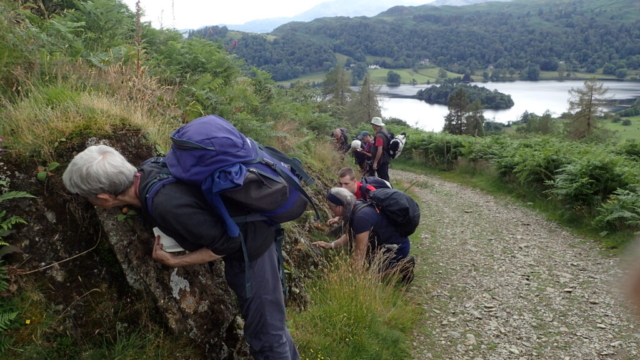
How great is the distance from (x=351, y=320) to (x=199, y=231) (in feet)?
8.30

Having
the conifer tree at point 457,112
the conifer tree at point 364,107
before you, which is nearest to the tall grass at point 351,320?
the conifer tree at point 457,112

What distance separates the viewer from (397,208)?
554 centimetres

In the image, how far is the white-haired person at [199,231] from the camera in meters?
2.46

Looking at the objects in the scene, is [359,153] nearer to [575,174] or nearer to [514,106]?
[575,174]

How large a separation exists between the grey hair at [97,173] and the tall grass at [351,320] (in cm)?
229

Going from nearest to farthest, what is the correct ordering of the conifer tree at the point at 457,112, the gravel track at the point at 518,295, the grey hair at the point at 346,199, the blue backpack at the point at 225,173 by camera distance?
the blue backpack at the point at 225,173 → the gravel track at the point at 518,295 → the grey hair at the point at 346,199 → the conifer tree at the point at 457,112

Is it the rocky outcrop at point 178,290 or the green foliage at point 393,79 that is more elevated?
the green foliage at point 393,79

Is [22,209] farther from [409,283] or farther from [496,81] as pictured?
[496,81]

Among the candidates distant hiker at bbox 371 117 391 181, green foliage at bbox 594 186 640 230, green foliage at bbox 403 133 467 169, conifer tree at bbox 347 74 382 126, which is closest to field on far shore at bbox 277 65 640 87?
conifer tree at bbox 347 74 382 126

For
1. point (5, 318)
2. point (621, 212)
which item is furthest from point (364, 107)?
point (5, 318)

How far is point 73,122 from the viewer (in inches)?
150

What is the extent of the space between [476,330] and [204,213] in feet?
14.0

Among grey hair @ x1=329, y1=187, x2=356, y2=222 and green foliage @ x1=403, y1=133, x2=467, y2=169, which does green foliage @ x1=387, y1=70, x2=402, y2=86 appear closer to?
green foliage @ x1=403, y1=133, x2=467, y2=169

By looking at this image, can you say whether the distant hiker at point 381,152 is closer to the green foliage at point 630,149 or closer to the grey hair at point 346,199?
the grey hair at point 346,199
